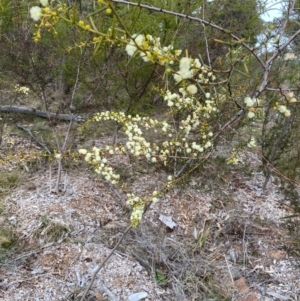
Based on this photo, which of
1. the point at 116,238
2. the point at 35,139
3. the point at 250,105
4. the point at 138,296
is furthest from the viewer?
the point at 35,139

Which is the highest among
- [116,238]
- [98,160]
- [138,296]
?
[98,160]

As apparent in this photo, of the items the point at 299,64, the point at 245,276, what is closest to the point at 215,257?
the point at 245,276

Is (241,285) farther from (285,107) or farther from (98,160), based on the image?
(285,107)

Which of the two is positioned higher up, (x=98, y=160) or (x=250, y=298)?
(x=98, y=160)

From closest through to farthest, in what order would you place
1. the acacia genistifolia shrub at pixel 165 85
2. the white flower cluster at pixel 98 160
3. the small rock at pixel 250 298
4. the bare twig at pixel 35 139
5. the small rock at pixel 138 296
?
the acacia genistifolia shrub at pixel 165 85 < the white flower cluster at pixel 98 160 < the small rock at pixel 138 296 < the small rock at pixel 250 298 < the bare twig at pixel 35 139

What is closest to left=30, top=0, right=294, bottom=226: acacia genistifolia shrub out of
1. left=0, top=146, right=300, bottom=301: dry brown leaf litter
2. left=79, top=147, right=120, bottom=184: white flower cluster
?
left=79, top=147, right=120, bottom=184: white flower cluster

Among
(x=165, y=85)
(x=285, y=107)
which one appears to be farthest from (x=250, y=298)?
(x=165, y=85)

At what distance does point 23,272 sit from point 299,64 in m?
3.21

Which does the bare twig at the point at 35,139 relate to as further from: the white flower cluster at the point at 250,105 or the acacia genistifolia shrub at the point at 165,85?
the white flower cluster at the point at 250,105

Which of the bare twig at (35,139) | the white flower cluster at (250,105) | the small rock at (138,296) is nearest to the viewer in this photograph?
the white flower cluster at (250,105)

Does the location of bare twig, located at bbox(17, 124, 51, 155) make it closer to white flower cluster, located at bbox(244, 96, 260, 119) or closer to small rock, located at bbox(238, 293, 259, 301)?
small rock, located at bbox(238, 293, 259, 301)

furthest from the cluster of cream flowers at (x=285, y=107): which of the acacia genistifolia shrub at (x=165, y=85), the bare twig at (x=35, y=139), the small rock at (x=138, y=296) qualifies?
the bare twig at (x=35, y=139)

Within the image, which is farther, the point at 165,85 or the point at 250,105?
the point at 165,85

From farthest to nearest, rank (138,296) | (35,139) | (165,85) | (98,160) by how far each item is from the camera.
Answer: (35,139)
(138,296)
(98,160)
(165,85)
